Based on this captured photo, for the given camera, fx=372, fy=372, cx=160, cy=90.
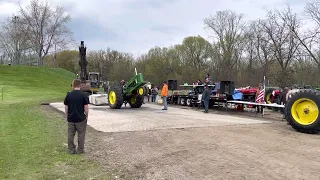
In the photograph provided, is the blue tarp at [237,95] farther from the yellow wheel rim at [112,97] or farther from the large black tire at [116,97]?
the yellow wheel rim at [112,97]

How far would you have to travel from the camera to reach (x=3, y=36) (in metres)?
81.6

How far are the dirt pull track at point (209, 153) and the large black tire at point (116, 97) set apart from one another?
7.94 metres

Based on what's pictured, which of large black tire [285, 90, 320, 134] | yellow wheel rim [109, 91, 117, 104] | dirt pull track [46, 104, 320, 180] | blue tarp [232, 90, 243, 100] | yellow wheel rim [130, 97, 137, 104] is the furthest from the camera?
blue tarp [232, 90, 243, 100]

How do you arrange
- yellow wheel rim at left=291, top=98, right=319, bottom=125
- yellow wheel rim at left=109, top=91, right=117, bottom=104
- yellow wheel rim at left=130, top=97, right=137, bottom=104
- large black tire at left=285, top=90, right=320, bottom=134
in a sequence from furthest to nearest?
1. yellow wheel rim at left=130, top=97, right=137, bottom=104
2. yellow wheel rim at left=109, top=91, right=117, bottom=104
3. yellow wheel rim at left=291, top=98, right=319, bottom=125
4. large black tire at left=285, top=90, right=320, bottom=134

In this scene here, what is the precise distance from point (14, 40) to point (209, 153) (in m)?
76.6

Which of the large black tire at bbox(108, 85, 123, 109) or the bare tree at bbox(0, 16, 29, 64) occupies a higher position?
the bare tree at bbox(0, 16, 29, 64)

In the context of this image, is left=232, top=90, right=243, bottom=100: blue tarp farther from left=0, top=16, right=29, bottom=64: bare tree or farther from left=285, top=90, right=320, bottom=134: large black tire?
left=0, top=16, right=29, bottom=64: bare tree

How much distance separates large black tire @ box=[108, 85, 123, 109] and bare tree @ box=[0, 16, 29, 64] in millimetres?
60284

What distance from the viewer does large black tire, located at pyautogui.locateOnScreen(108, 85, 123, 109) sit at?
19.5 meters

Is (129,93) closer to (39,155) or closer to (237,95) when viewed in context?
(237,95)

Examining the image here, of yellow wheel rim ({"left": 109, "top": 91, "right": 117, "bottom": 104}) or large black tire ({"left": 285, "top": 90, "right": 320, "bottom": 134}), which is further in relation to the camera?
yellow wheel rim ({"left": 109, "top": 91, "right": 117, "bottom": 104})

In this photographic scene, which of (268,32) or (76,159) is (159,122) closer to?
(76,159)

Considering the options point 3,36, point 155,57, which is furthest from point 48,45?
point 155,57

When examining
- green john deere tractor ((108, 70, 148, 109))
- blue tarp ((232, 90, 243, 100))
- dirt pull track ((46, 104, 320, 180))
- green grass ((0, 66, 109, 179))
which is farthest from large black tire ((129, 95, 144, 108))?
dirt pull track ((46, 104, 320, 180))
